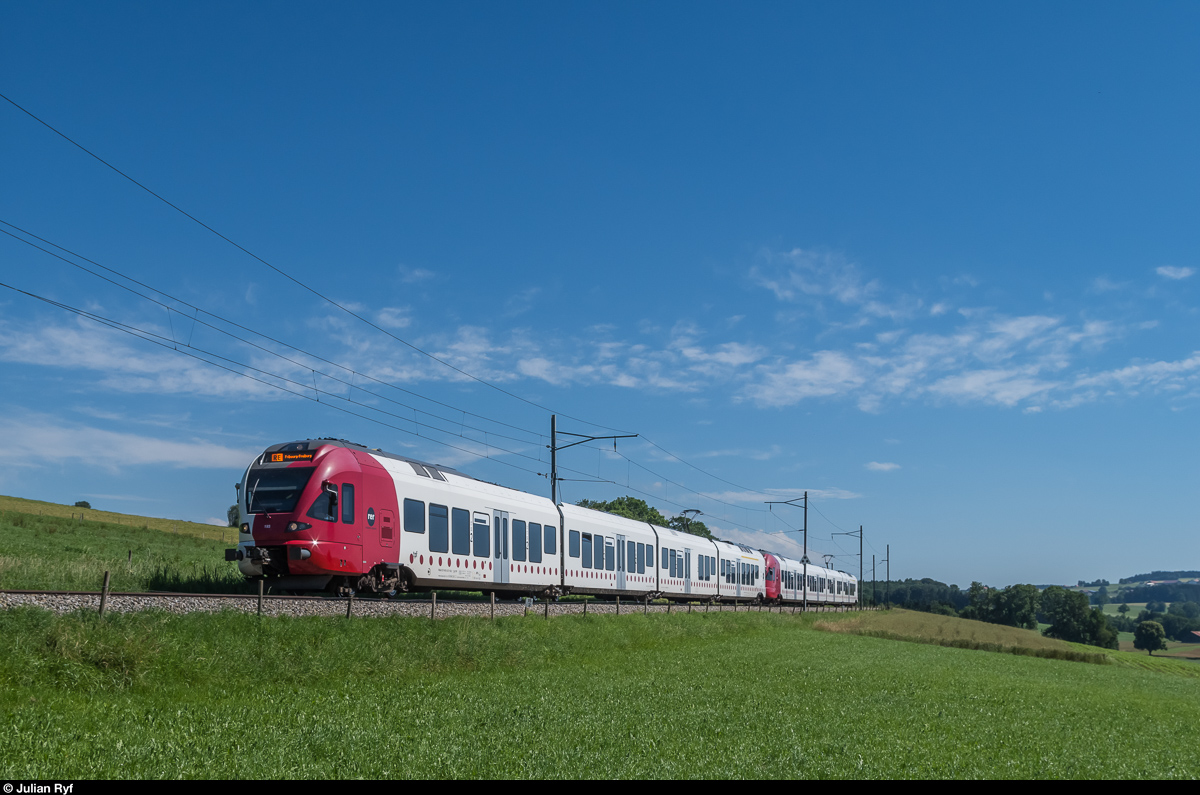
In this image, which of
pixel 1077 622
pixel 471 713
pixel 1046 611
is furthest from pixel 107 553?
pixel 1046 611

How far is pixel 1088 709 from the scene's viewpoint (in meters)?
29.0

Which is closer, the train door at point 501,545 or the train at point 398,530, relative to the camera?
the train at point 398,530

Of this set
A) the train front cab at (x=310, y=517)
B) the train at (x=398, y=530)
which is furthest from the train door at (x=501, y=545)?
the train front cab at (x=310, y=517)

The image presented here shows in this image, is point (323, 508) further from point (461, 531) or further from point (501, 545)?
point (501, 545)

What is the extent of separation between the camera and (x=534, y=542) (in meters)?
33.9

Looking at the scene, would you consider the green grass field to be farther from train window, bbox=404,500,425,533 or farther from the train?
train window, bbox=404,500,425,533

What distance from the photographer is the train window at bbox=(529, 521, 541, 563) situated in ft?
110

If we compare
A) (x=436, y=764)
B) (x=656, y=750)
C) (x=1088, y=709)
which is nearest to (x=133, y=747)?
(x=436, y=764)

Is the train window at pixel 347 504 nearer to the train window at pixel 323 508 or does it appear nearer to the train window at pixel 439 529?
the train window at pixel 323 508

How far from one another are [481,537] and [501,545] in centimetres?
154

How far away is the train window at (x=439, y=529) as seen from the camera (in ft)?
89.2

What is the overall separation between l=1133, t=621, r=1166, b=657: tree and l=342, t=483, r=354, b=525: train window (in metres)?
158

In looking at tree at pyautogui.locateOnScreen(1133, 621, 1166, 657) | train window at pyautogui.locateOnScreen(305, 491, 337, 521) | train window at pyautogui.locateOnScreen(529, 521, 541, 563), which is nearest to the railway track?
train window at pyautogui.locateOnScreen(305, 491, 337, 521)

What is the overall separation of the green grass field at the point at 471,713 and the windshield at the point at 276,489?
148 inches
